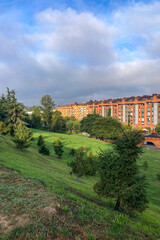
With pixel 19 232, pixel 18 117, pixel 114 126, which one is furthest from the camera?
pixel 114 126

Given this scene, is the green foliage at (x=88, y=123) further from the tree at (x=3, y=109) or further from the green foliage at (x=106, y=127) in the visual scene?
the tree at (x=3, y=109)

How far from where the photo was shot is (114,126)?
57469 millimetres

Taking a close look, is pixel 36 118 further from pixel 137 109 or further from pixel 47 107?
pixel 137 109

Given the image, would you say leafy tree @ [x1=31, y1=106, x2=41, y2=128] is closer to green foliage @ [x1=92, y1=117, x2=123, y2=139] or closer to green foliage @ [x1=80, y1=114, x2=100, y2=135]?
green foliage @ [x1=80, y1=114, x2=100, y2=135]

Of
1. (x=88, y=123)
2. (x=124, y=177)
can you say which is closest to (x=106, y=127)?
(x=88, y=123)

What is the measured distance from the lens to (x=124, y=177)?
873 cm

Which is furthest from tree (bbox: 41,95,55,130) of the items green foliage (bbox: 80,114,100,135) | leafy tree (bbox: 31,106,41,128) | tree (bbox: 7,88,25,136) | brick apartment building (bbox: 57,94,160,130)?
tree (bbox: 7,88,25,136)

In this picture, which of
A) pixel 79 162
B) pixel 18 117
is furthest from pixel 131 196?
pixel 18 117

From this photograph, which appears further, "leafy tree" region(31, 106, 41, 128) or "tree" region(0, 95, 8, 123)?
"leafy tree" region(31, 106, 41, 128)

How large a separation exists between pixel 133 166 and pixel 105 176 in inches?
73.8

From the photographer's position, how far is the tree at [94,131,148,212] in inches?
326

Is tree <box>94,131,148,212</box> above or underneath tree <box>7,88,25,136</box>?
underneath

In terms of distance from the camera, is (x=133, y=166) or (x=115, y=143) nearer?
(x=133, y=166)

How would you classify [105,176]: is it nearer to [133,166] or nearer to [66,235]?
[133,166]
